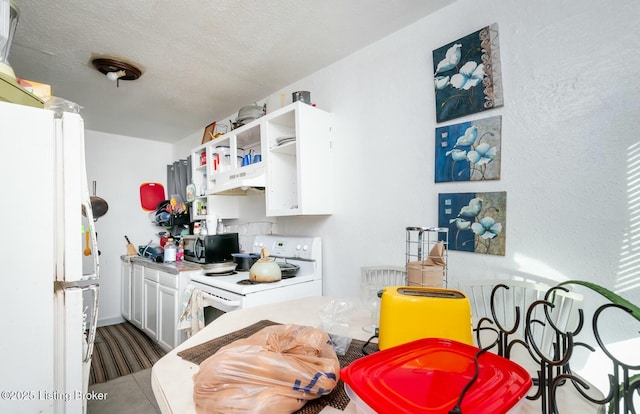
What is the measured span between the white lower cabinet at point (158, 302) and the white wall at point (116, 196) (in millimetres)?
433

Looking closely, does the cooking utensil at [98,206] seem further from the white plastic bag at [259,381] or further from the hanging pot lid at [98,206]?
the white plastic bag at [259,381]

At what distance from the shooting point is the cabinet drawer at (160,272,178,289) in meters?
2.55

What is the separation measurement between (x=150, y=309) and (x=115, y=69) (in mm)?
2241

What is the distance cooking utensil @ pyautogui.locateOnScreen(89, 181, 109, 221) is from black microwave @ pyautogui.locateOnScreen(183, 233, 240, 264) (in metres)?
1.47

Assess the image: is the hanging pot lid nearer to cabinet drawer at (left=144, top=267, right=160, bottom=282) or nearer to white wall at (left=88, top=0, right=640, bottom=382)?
cabinet drawer at (left=144, top=267, right=160, bottom=282)

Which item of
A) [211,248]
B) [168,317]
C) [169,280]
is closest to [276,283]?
[211,248]

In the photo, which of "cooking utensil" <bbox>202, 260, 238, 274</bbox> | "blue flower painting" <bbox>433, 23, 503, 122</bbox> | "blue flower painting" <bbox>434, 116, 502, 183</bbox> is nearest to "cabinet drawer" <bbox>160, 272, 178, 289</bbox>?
"cooking utensil" <bbox>202, 260, 238, 274</bbox>

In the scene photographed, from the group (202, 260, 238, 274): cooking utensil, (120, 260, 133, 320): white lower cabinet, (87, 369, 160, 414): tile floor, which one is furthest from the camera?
(120, 260, 133, 320): white lower cabinet

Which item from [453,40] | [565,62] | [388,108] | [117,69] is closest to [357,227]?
[388,108]

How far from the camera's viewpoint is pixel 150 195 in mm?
4145

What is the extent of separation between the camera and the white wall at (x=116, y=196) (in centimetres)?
372

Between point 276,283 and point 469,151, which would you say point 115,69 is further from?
point 469,151

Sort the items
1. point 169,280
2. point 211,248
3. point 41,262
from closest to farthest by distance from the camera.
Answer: point 41,262 → point 169,280 → point 211,248

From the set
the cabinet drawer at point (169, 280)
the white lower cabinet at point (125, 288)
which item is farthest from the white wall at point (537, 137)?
the white lower cabinet at point (125, 288)
